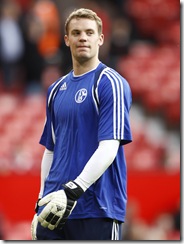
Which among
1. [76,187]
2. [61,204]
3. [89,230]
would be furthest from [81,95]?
[89,230]

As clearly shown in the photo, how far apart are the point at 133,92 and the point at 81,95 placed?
9394 millimetres

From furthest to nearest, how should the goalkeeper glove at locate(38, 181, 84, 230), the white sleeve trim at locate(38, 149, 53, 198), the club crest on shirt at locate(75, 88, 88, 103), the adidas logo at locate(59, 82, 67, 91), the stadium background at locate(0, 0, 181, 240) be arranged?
1. the stadium background at locate(0, 0, 181, 240)
2. the white sleeve trim at locate(38, 149, 53, 198)
3. the adidas logo at locate(59, 82, 67, 91)
4. the club crest on shirt at locate(75, 88, 88, 103)
5. the goalkeeper glove at locate(38, 181, 84, 230)

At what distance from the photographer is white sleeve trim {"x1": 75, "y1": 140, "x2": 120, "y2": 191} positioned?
196 inches

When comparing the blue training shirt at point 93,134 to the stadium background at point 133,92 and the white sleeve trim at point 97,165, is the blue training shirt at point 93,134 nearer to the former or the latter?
the white sleeve trim at point 97,165

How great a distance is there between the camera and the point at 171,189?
1088cm

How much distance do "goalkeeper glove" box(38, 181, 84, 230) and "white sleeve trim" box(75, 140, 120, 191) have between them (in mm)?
50

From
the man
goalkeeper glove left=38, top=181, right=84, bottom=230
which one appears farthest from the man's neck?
goalkeeper glove left=38, top=181, right=84, bottom=230

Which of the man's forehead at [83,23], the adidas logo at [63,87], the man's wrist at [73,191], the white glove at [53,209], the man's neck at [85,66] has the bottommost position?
the white glove at [53,209]

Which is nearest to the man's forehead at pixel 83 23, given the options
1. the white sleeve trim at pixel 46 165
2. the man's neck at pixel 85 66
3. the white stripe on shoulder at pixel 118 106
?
the man's neck at pixel 85 66

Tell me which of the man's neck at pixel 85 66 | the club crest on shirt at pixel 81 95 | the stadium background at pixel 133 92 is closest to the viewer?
the club crest on shirt at pixel 81 95

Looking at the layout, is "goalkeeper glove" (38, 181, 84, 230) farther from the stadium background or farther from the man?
the stadium background

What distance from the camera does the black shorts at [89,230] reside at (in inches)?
202

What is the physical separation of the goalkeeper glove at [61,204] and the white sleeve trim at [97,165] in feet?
0.17

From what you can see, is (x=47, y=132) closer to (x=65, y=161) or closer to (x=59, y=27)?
(x=65, y=161)
